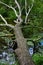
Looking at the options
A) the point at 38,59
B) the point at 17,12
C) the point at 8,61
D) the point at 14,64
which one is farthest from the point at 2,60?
the point at 17,12

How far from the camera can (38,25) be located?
5086mm

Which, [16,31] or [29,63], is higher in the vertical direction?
[29,63]

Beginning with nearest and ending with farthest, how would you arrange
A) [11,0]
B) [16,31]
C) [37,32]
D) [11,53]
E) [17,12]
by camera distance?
[11,53] < [16,31] < [37,32] < [17,12] < [11,0]

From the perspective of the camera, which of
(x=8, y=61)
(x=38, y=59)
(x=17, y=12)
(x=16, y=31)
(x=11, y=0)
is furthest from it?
(x=11, y=0)

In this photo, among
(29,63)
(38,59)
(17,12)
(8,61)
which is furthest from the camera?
(17,12)

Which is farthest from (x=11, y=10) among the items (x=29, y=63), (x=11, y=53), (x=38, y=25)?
(x=29, y=63)

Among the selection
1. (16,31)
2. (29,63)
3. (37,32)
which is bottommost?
(37,32)

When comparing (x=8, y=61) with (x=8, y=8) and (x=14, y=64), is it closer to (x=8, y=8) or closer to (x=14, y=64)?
(x=14, y=64)

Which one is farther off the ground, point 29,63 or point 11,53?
point 29,63

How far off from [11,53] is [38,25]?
4.99ft

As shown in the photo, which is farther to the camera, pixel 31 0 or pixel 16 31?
pixel 31 0

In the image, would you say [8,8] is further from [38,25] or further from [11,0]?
[38,25]

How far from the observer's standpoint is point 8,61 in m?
3.55

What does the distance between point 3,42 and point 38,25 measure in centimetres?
124
